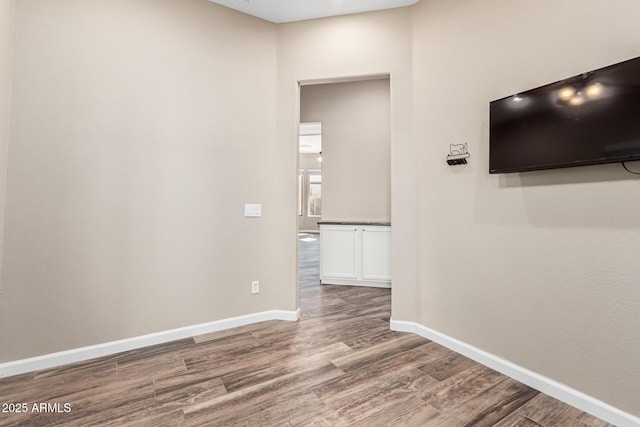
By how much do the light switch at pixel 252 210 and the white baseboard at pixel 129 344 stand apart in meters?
1.01

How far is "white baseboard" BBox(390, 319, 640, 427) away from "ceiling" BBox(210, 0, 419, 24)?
3046 mm

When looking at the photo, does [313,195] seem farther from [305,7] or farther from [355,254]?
[305,7]

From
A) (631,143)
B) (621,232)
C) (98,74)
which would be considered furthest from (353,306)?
(98,74)

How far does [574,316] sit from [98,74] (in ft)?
12.0

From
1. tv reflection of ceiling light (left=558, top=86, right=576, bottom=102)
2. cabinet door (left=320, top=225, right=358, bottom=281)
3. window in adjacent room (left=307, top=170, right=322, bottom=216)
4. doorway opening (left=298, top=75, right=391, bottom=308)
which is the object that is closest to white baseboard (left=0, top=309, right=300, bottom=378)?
doorway opening (left=298, top=75, right=391, bottom=308)

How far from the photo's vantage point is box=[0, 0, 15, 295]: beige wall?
1.85m

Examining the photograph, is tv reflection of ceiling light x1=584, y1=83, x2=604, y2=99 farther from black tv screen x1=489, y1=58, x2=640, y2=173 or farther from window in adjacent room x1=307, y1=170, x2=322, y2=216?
window in adjacent room x1=307, y1=170, x2=322, y2=216

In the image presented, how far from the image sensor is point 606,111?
1.44 metres

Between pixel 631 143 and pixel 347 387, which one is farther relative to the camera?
pixel 347 387

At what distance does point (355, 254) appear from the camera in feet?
14.1

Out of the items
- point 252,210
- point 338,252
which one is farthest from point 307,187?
point 252,210

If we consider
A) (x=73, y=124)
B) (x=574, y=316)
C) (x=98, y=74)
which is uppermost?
(x=98, y=74)

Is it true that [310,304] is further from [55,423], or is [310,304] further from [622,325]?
[622,325]

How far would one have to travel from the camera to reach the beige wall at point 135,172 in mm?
2006
